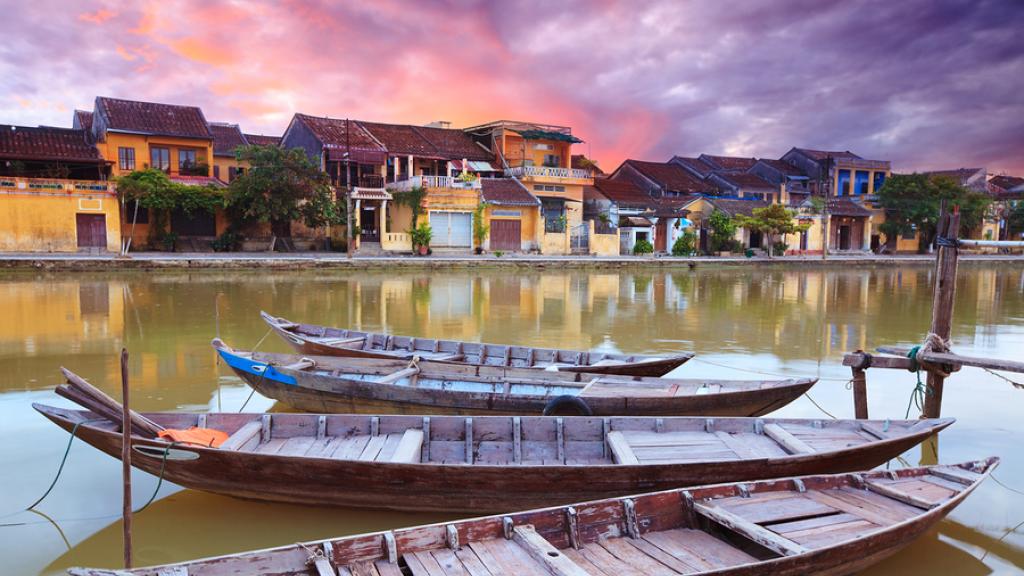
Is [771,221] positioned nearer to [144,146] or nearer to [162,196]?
[162,196]

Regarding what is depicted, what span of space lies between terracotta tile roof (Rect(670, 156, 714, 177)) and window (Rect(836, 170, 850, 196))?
8665 millimetres

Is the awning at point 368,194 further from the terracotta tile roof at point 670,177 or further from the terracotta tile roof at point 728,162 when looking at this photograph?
the terracotta tile roof at point 728,162

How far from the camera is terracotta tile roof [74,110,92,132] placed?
109ft

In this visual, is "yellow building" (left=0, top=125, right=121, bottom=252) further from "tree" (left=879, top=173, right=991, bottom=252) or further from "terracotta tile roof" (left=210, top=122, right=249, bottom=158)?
"tree" (left=879, top=173, right=991, bottom=252)

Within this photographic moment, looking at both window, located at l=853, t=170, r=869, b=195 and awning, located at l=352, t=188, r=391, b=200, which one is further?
window, located at l=853, t=170, r=869, b=195

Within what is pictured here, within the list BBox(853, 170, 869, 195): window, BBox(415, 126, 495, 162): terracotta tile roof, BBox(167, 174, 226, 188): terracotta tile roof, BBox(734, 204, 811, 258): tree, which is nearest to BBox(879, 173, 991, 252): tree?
BBox(853, 170, 869, 195): window

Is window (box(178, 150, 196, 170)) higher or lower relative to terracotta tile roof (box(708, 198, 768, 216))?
higher

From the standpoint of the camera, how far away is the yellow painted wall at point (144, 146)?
29375 mm

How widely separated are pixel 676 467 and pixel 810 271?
30743 millimetres

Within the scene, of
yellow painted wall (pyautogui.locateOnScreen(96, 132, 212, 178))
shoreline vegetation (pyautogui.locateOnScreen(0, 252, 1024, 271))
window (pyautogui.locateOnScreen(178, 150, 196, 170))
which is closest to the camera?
shoreline vegetation (pyautogui.locateOnScreen(0, 252, 1024, 271))

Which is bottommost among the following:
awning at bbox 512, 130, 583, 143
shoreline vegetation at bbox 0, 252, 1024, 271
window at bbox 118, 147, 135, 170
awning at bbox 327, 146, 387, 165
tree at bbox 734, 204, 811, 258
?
shoreline vegetation at bbox 0, 252, 1024, 271

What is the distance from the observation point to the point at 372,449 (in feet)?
18.7

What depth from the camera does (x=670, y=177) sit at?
44469mm

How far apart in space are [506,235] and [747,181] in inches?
732
